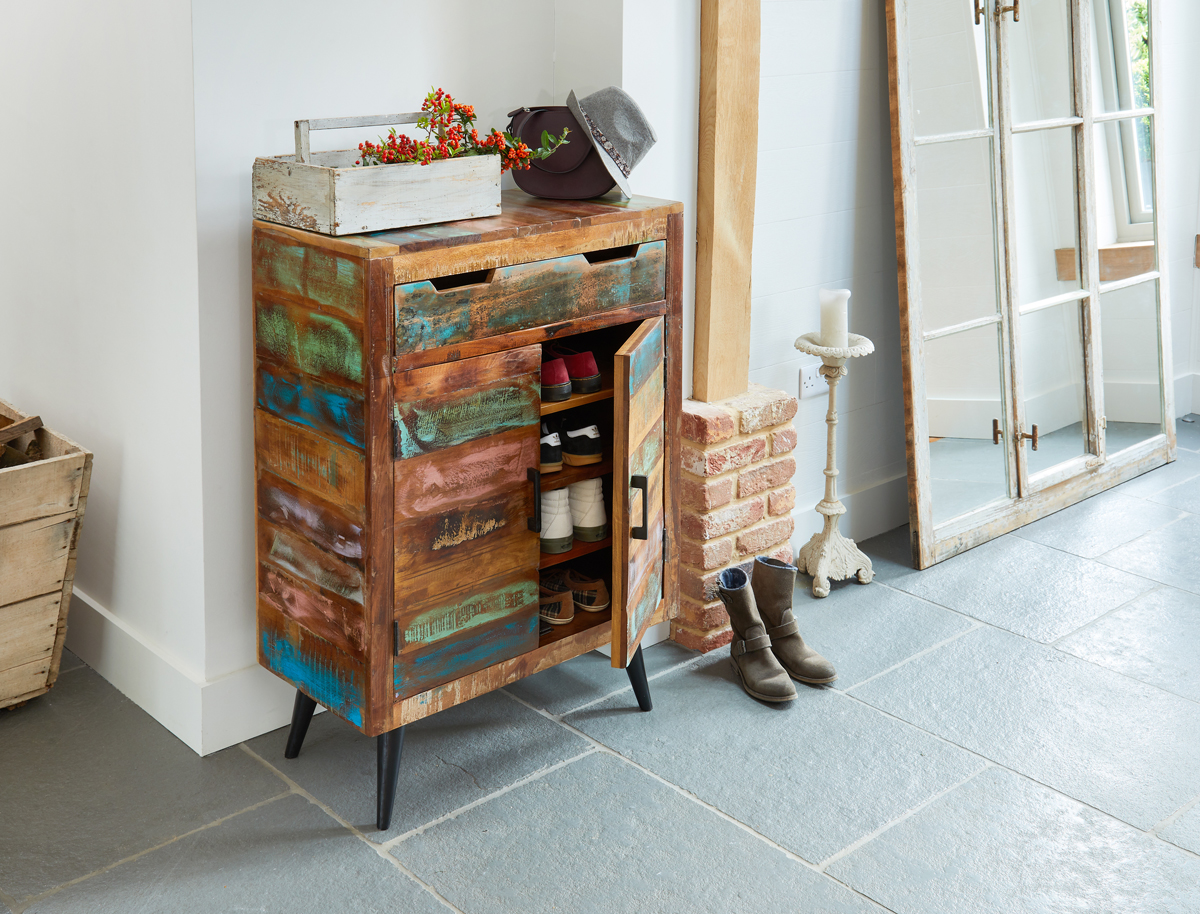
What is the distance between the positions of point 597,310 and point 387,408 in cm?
47

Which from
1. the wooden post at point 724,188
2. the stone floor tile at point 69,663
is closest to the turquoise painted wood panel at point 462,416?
the wooden post at point 724,188

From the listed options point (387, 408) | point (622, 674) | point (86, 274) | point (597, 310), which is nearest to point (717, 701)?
point (622, 674)

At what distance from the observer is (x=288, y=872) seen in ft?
6.02

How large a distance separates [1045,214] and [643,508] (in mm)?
2054

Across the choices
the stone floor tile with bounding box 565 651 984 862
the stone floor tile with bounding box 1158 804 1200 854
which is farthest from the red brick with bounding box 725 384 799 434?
the stone floor tile with bounding box 1158 804 1200 854

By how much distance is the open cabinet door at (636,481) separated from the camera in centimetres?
190

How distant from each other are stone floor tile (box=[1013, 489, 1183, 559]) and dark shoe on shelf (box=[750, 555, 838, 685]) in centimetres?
110

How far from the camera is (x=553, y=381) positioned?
2.06 metres

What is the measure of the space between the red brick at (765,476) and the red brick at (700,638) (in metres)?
0.33

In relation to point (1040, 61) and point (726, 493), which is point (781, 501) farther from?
point (1040, 61)

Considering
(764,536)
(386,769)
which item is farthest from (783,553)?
(386,769)

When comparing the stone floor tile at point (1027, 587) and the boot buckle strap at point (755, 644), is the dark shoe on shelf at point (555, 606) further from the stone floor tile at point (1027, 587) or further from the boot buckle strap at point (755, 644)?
the stone floor tile at point (1027, 587)

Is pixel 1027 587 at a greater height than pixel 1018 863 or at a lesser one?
greater

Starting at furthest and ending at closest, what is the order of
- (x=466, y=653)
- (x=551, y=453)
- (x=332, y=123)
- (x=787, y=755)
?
1. (x=787, y=755)
2. (x=551, y=453)
3. (x=466, y=653)
4. (x=332, y=123)
